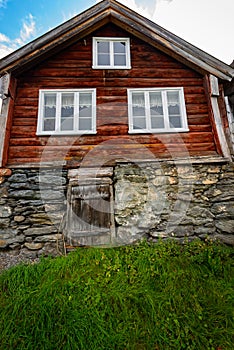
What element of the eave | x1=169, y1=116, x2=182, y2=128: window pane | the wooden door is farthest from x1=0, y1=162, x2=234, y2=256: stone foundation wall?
the eave

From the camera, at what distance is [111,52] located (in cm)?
709

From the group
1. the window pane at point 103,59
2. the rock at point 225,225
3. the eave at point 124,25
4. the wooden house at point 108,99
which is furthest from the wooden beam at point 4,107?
the rock at point 225,225

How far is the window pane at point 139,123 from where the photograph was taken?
660 cm

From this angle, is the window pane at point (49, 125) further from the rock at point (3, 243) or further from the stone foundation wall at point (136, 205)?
the rock at point (3, 243)

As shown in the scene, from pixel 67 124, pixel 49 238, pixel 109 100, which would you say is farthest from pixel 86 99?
pixel 49 238

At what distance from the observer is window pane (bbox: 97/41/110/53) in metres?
7.20

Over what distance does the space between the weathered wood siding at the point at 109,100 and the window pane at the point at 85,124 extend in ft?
0.97

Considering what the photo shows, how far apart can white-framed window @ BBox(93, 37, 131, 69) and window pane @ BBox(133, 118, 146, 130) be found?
185cm

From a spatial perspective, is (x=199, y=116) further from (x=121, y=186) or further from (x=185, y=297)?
(x=185, y=297)

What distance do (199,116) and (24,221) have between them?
6153mm

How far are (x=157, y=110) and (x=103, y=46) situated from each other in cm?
300

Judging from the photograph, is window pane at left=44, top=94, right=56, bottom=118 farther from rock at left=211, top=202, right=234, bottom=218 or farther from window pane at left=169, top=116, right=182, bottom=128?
rock at left=211, top=202, right=234, bottom=218

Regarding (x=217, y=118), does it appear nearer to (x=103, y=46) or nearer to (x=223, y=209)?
(x=223, y=209)

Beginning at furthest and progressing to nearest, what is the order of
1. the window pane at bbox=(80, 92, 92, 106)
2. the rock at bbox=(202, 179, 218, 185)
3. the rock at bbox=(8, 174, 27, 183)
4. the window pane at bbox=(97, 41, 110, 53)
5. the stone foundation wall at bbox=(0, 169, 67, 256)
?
the window pane at bbox=(97, 41, 110, 53), the window pane at bbox=(80, 92, 92, 106), the rock at bbox=(202, 179, 218, 185), the rock at bbox=(8, 174, 27, 183), the stone foundation wall at bbox=(0, 169, 67, 256)
